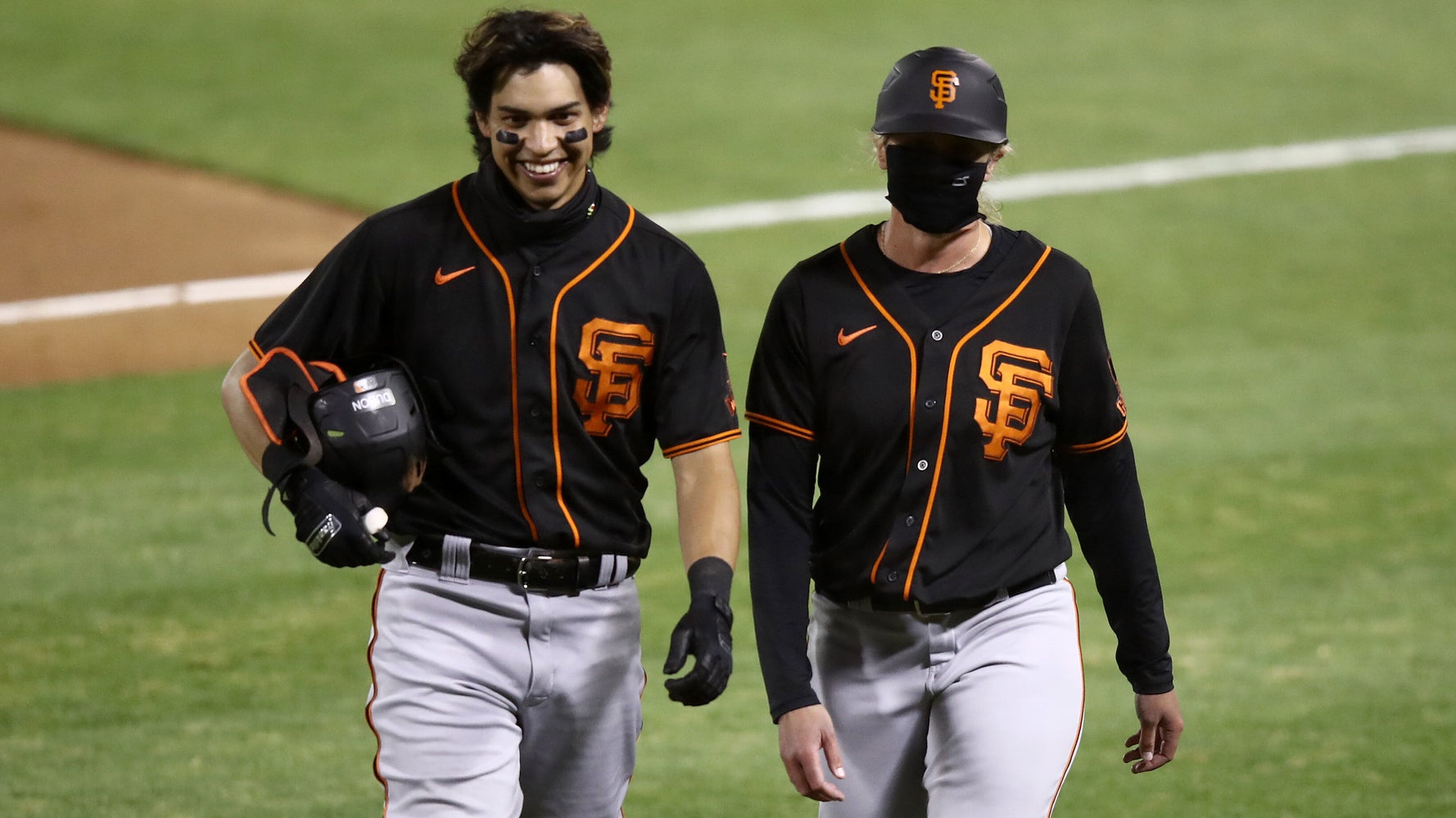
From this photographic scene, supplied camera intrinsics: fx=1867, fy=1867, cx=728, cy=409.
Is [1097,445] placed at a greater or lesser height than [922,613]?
greater

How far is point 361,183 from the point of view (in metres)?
14.5

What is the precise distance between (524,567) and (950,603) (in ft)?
2.91

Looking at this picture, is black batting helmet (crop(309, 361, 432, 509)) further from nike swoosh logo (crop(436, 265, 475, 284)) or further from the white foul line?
the white foul line

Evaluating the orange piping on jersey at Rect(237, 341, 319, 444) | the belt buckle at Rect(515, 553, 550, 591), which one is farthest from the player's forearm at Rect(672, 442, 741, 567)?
the orange piping on jersey at Rect(237, 341, 319, 444)

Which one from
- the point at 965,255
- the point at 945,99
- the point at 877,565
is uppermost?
the point at 945,99

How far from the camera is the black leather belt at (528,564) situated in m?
3.90

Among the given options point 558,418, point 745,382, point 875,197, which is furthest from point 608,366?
point 875,197

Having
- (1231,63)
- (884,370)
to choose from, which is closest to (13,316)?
(884,370)

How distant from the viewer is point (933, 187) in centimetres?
375

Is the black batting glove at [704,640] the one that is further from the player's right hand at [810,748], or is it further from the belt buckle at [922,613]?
the belt buckle at [922,613]

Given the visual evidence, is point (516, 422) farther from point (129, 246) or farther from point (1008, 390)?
point (129, 246)

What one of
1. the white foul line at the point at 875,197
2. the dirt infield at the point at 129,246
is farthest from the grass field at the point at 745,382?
Result: the dirt infield at the point at 129,246

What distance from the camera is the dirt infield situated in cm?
1125

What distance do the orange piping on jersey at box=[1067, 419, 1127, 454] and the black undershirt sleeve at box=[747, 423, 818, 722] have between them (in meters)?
0.56
